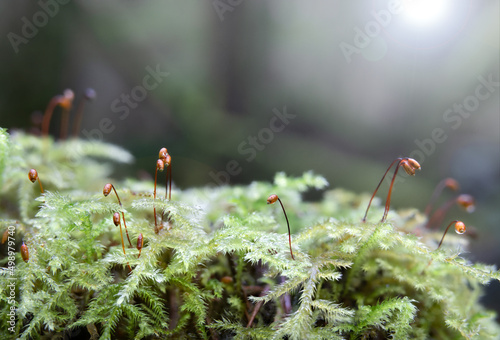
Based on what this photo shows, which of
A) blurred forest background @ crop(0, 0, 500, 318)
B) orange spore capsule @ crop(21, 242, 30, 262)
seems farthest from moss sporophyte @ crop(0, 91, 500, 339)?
blurred forest background @ crop(0, 0, 500, 318)

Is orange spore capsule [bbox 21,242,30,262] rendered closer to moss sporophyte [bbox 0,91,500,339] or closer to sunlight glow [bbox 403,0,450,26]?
moss sporophyte [bbox 0,91,500,339]

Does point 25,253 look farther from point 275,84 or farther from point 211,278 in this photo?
point 275,84

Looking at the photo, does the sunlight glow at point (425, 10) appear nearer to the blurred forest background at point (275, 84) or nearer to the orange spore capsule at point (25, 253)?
the blurred forest background at point (275, 84)

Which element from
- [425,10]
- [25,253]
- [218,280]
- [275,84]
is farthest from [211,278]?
[275,84]

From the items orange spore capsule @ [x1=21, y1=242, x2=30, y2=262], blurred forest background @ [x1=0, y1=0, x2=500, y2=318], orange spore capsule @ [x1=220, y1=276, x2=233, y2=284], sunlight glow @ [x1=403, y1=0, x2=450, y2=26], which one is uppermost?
sunlight glow @ [x1=403, y1=0, x2=450, y2=26]

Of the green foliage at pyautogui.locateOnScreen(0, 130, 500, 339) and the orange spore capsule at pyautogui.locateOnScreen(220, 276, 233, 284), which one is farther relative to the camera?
the orange spore capsule at pyautogui.locateOnScreen(220, 276, 233, 284)

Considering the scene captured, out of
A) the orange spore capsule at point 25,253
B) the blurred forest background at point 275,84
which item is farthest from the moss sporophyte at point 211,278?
the blurred forest background at point 275,84
